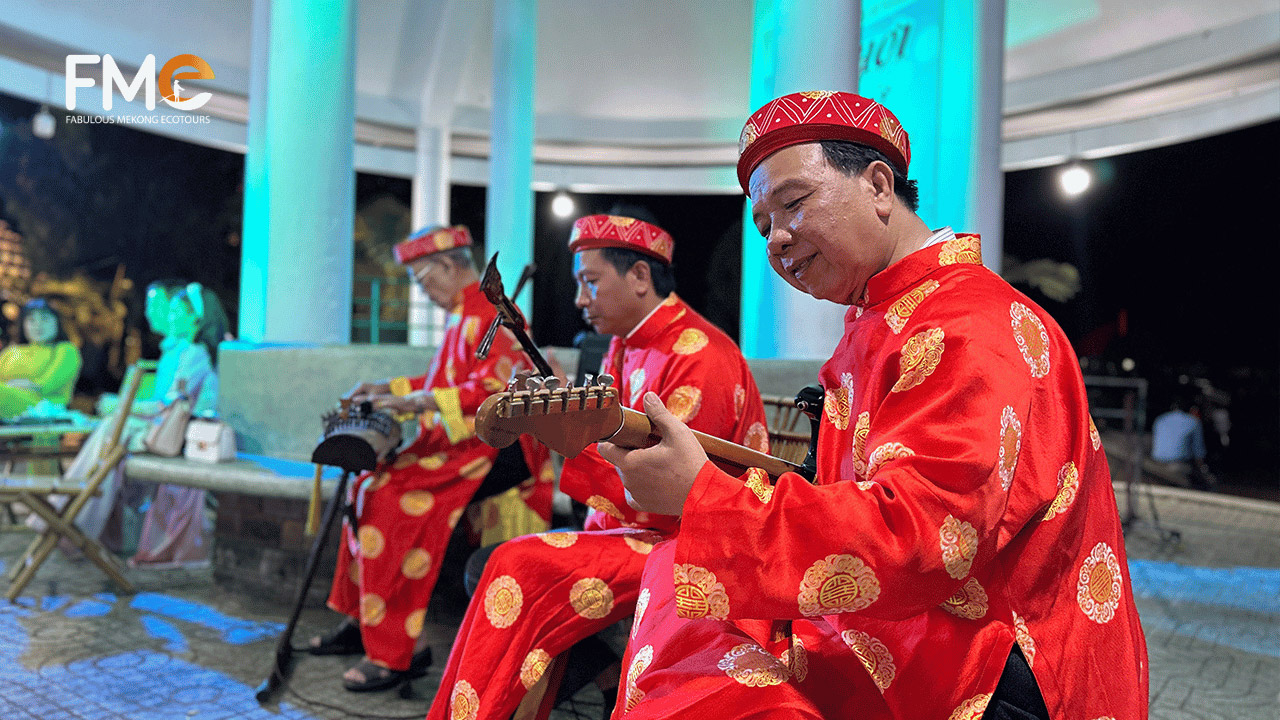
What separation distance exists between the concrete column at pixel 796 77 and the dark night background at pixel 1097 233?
9813 millimetres

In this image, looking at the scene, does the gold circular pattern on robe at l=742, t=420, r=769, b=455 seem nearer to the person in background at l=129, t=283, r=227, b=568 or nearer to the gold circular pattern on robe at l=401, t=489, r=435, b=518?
the gold circular pattern on robe at l=401, t=489, r=435, b=518

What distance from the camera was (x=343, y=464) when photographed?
3340mm

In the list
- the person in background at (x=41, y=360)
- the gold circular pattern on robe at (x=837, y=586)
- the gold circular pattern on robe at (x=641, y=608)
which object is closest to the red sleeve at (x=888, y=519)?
the gold circular pattern on robe at (x=837, y=586)

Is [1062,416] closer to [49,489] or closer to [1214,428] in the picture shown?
[49,489]

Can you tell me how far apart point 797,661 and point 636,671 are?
0.30m

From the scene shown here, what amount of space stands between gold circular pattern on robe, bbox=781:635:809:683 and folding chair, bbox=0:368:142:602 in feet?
14.4

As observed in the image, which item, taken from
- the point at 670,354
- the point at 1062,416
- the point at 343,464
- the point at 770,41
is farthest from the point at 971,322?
the point at 770,41

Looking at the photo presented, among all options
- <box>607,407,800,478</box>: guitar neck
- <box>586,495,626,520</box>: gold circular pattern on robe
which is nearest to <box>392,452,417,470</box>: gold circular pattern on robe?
<box>586,495,626,520</box>: gold circular pattern on robe

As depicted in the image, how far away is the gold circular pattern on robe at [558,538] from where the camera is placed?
2.29m

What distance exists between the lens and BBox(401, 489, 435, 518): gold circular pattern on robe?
11.6 ft

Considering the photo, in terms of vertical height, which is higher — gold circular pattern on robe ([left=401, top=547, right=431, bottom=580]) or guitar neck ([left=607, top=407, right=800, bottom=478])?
guitar neck ([left=607, top=407, right=800, bottom=478])

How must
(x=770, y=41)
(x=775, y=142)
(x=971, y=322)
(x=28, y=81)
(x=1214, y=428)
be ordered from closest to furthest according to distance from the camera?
1. (x=971, y=322)
2. (x=775, y=142)
3. (x=770, y=41)
4. (x=28, y=81)
5. (x=1214, y=428)

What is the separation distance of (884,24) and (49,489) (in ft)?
17.4

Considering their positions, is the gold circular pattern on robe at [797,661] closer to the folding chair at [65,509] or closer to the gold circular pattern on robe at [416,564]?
the gold circular pattern on robe at [416,564]
